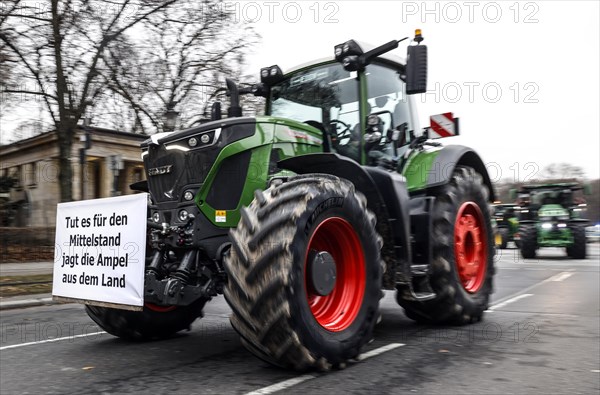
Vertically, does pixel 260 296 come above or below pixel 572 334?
above

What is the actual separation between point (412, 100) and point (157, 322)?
150 inches

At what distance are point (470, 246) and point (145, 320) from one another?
3820 mm

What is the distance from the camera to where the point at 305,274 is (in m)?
4.23

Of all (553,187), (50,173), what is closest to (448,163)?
(553,187)

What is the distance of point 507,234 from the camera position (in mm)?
28406

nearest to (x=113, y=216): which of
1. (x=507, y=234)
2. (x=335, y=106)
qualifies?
(x=335, y=106)

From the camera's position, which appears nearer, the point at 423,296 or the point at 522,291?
the point at 423,296

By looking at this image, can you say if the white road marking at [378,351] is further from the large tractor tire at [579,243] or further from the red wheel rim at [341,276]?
the large tractor tire at [579,243]

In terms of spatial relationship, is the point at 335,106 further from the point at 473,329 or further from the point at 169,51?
the point at 169,51

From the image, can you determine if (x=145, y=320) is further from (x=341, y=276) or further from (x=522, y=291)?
(x=522, y=291)

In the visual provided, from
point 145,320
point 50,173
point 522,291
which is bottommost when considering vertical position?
point 522,291

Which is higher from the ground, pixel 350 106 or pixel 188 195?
pixel 350 106

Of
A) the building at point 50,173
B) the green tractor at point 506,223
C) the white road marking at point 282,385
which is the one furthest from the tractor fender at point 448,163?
the green tractor at point 506,223

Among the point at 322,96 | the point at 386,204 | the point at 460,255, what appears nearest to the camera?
the point at 386,204
